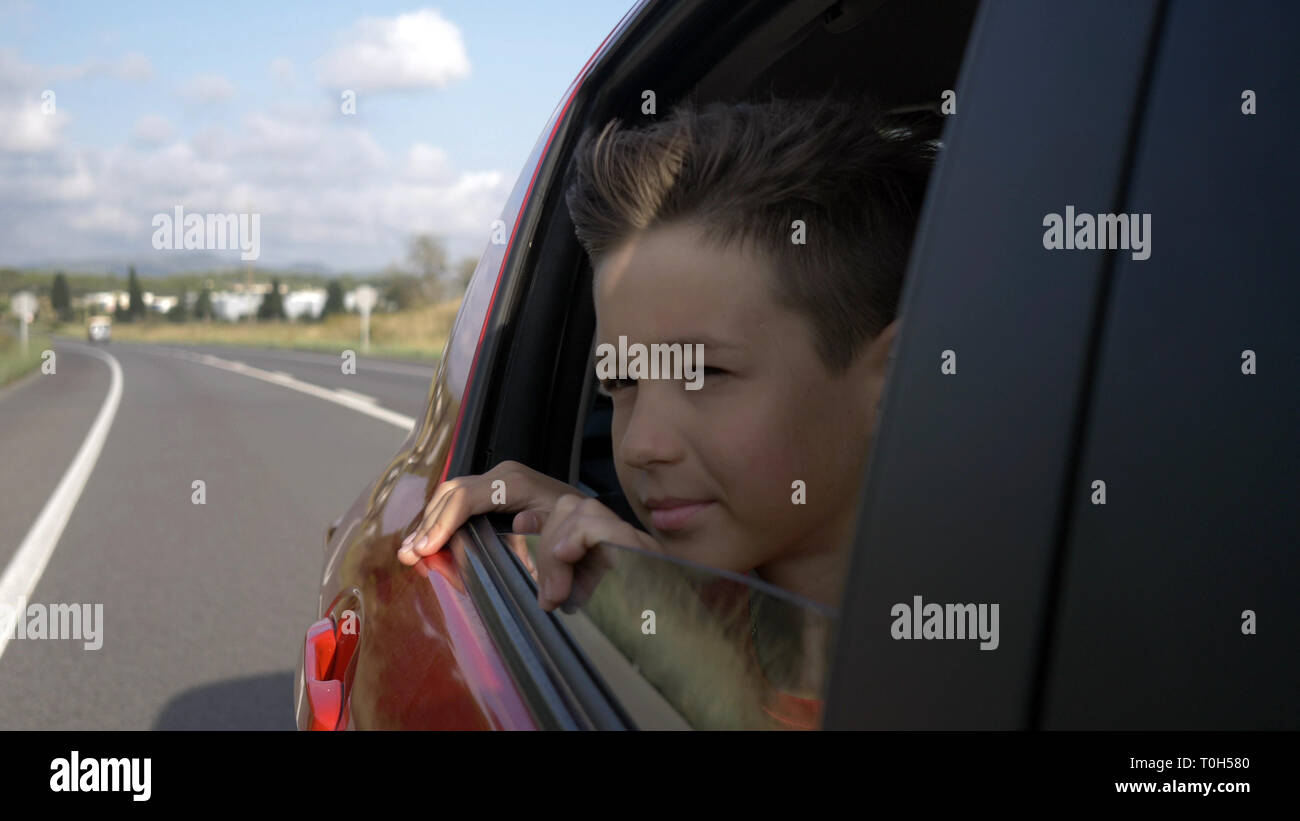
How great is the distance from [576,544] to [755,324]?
375mm

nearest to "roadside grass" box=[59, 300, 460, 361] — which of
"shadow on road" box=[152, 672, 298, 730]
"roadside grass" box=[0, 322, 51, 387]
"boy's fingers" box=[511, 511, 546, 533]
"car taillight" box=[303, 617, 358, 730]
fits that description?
"roadside grass" box=[0, 322, 51, 387]

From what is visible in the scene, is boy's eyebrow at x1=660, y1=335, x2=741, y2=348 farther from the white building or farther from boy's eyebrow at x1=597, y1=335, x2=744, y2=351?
the white building

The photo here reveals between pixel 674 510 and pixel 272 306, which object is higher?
pixel 272 306

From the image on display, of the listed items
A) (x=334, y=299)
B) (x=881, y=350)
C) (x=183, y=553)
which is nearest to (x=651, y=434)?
(x=881, y=350)

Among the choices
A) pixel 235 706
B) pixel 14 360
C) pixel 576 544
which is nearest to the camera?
pixel 576 544

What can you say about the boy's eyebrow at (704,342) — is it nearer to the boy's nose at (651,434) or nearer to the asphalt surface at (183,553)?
the boy's nose at (651,434)

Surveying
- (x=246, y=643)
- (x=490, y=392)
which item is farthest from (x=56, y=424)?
(x=490, y=392)

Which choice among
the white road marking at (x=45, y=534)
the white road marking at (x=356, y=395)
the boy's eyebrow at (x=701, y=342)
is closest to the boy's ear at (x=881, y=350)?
the boy's eyebrow at (x=701, y=342)

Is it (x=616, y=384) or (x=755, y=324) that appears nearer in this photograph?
(x=755, y=324)

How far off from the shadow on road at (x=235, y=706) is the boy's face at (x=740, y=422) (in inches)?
112

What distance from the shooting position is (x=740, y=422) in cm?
148

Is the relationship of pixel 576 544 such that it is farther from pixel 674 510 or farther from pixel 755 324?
pixel 755 324

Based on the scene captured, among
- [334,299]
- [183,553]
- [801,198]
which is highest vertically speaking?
[334,299]

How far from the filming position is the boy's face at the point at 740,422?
1486 mm
